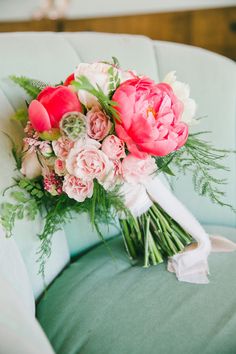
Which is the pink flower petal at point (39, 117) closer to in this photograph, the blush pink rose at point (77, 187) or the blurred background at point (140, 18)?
the blush pink rose at point (77, 187)

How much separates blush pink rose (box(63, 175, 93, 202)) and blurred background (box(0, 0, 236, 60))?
2.10 meters

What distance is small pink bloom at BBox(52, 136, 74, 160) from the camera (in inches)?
27.8

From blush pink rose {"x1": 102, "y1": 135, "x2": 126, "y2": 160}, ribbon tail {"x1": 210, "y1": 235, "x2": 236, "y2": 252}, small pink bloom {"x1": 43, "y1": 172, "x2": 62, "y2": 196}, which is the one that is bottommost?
ribbon tail {"x1": 210, "y1": 235, "x2": 236, "y2": 252}

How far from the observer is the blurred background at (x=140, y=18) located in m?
2.57

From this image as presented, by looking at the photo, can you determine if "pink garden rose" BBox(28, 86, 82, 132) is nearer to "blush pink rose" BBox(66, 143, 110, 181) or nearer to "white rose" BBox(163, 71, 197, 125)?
"blush pink rose" BBox(66, 143, 110, 181)

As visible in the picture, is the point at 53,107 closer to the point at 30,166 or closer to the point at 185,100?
the point at 30,166

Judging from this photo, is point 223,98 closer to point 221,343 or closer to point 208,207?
point 208,207

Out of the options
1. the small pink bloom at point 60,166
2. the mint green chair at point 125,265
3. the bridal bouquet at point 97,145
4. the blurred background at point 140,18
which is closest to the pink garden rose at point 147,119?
the bridal bouquet at point 97,145

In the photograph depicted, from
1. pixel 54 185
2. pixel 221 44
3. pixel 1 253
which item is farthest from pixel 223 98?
pixel 221 44

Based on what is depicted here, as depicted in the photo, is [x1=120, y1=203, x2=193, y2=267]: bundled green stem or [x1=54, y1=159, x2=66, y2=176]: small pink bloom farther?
[x1=120, y1=203, x2=193, y2=267]: bundled green stem

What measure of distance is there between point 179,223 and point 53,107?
355mm

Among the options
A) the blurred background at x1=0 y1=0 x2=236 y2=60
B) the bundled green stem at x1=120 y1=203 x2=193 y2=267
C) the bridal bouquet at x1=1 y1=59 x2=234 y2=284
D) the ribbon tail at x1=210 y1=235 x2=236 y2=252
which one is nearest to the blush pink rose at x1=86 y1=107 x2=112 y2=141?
the bridal bouquet at x1=1 y1=59 x2=234 y2=284

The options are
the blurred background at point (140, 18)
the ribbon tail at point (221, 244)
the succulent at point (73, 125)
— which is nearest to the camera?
the succulent at point (73, 125)

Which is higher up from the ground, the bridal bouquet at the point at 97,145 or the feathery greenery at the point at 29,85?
the feathery greenery at the point at 29,85
